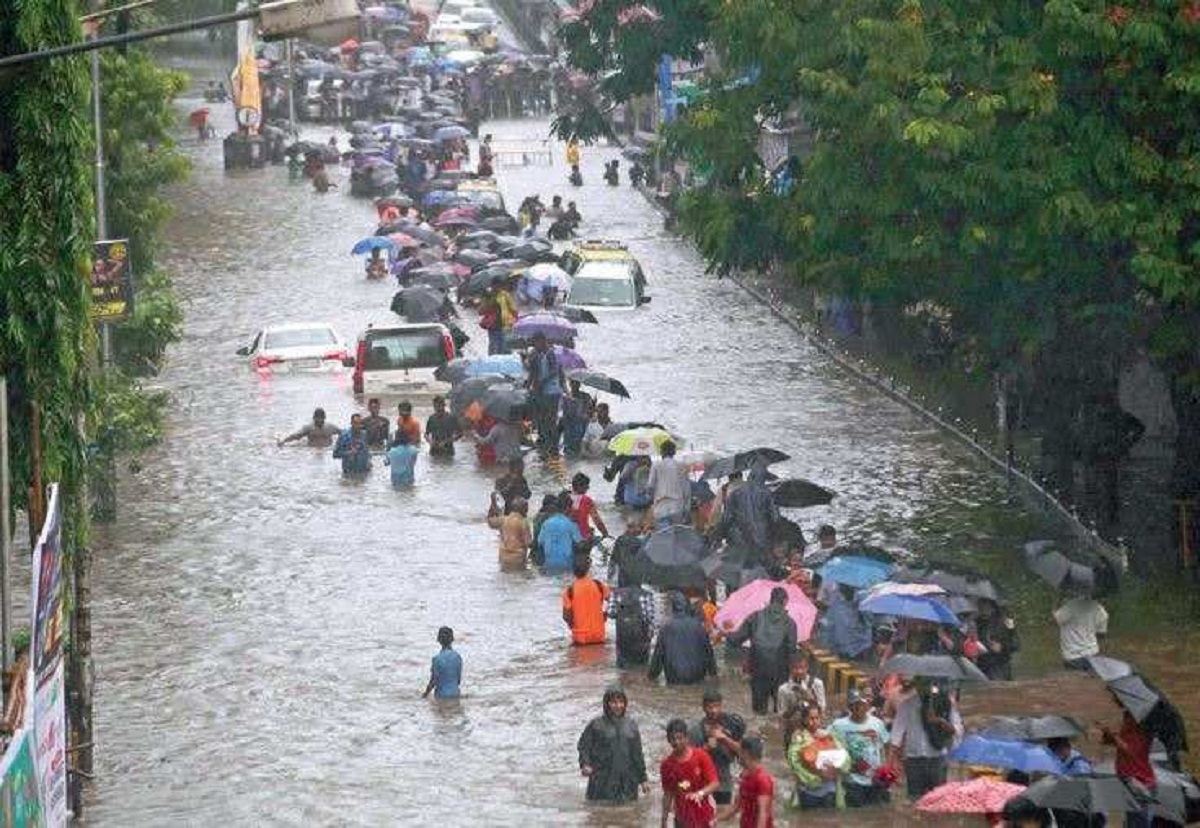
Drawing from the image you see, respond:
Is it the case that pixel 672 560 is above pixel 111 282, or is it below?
below

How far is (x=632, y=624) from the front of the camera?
30125 mm

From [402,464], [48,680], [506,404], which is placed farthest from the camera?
[506,404]

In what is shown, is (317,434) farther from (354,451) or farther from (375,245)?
(375,245)

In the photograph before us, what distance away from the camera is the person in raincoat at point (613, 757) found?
80.3 feet

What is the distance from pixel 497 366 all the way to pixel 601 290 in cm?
1357

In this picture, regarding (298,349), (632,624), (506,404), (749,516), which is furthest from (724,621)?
(298,349)

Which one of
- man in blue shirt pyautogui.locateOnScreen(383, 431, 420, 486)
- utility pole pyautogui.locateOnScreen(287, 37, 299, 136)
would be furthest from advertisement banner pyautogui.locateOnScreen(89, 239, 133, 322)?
utility pole pyautogui.locateOnScreen(287, 37, 299, 136)

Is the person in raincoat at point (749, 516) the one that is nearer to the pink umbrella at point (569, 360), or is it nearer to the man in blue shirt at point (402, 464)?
the man in blue shirt at point (402, 464)

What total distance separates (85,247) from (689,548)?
8263 mm

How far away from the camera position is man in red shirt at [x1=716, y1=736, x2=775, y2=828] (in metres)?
22.3

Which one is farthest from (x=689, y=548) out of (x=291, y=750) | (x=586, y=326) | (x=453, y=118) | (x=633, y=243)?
(x=453, y=118)

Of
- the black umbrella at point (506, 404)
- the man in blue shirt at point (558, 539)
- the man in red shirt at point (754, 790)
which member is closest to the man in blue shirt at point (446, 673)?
the man in blue shirt at point (558, 539)

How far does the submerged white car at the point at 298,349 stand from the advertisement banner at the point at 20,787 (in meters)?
34.8

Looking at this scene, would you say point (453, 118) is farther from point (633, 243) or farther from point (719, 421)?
point (719, 421)
